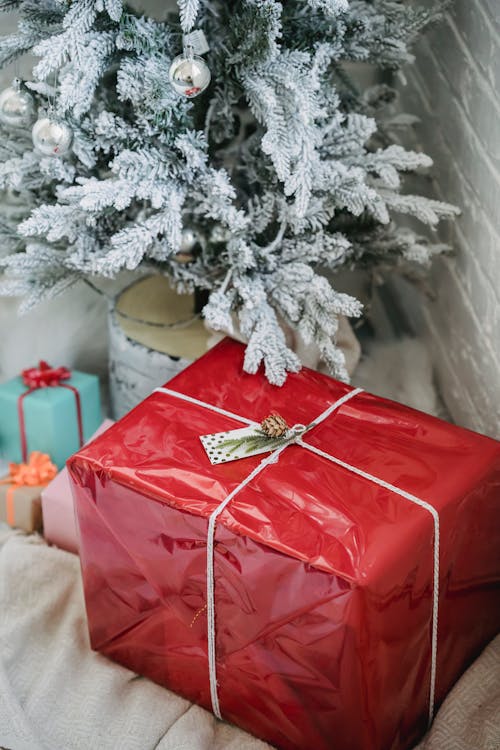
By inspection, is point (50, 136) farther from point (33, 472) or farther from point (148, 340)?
point (33, 472)

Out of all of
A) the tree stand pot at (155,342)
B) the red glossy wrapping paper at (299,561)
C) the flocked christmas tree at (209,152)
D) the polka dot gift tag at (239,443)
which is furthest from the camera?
the tree stand pot at (155,342)

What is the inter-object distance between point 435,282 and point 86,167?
703mm

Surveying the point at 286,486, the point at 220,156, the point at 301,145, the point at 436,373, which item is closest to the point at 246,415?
the point at 286,486

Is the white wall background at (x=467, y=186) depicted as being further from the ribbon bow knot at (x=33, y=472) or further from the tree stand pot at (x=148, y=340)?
the ribbon bow knot at (x=33, y=472)

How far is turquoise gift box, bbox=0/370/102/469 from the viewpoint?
4.63ft

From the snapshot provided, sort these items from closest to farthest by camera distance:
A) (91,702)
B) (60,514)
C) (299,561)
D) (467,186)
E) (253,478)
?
(299,561) < (253,478) < (91,702) < (60,514) < (467,186)

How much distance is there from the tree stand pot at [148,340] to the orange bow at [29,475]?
0.59 ft

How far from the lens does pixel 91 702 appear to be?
1068mm

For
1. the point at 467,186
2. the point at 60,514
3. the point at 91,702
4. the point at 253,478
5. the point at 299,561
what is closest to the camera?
the point at 299,561

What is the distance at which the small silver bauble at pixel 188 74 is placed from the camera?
104cm

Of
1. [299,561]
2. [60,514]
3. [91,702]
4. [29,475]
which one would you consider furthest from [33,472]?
[299,561]

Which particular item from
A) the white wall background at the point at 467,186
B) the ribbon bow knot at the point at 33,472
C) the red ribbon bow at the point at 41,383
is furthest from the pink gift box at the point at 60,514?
the white wall background at the point at 467,186

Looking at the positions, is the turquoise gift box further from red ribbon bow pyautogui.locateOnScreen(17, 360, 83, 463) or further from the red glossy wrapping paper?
the red glossy wrapping paper

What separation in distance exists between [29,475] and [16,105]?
1.82 feet
